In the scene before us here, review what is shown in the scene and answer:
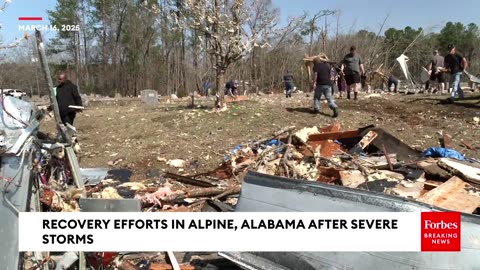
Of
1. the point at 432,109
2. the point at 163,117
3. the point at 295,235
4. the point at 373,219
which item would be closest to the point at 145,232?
the point at 295,235

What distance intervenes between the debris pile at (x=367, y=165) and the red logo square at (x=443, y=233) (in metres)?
1.07

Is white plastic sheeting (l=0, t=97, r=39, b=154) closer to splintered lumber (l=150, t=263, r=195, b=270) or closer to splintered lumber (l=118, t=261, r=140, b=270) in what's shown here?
splintered lumber (l=118, t=261, r=140, b=270)

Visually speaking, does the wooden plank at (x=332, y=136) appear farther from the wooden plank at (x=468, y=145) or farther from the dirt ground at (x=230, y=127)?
the wooden plank at (x=468, y=145)

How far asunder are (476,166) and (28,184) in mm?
5255

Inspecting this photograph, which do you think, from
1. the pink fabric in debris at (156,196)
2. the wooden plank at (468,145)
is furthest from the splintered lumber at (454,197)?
the wooden plank at (468,145)

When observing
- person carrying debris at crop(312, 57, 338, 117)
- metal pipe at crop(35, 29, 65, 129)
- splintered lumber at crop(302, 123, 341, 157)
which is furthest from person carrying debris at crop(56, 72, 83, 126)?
metal pipe at crop(35, 29, 65, 129)

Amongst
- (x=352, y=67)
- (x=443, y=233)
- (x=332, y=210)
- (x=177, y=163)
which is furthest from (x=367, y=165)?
(x=352, y=67)

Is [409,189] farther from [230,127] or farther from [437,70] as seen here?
[437,70]

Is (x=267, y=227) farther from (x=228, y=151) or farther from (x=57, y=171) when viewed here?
(x=228, y=151)

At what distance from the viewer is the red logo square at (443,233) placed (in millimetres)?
3129

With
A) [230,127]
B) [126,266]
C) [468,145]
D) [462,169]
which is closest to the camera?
[126,266]

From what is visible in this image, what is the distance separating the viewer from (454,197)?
4.42m

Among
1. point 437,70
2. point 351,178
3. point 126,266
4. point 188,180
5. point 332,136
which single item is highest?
point 437,70

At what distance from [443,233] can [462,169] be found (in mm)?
2854
